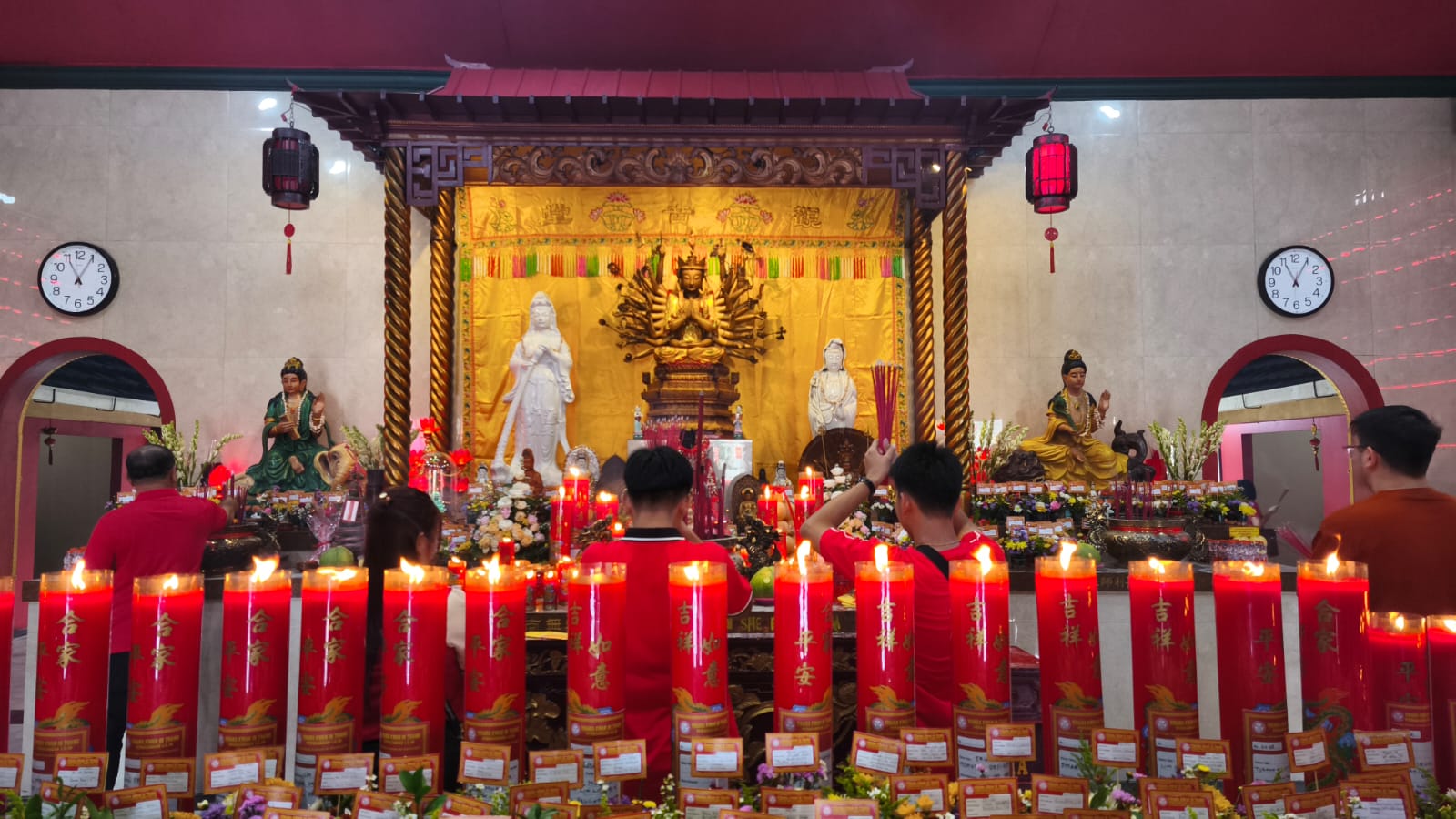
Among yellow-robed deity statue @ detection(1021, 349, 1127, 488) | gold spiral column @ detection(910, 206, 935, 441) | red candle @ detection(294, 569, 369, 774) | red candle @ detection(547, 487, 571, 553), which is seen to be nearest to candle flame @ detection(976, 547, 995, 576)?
red candle @ detection(294, 569, 369, 774)

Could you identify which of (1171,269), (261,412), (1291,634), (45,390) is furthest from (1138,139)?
(45,390)

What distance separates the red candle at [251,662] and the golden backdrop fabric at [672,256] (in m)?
6.78

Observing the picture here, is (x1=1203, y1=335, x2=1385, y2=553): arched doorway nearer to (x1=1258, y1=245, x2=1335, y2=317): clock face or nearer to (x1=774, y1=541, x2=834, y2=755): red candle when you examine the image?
(x1=1258, y1=245, x2=1335, y2=317): clock face

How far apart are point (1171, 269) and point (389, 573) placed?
8.68 metres

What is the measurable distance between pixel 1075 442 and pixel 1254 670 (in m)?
6.74

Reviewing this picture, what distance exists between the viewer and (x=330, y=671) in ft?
4.59

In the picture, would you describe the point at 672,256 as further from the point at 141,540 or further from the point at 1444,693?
the point at 1444,693

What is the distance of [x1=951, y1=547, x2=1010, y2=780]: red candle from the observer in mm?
1411

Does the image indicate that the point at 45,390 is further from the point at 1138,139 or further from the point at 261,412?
the point at 1138,139

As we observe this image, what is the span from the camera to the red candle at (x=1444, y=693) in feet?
4.69

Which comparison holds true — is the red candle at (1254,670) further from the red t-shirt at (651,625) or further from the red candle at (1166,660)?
the red t-shirt at (651,625)

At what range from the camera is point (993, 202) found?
875 centimetres

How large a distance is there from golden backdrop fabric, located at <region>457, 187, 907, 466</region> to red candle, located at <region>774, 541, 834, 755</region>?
22.5ft

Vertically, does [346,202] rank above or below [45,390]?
above
